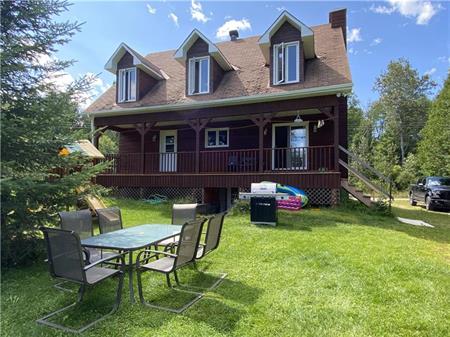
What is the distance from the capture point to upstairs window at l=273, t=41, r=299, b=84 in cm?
1214

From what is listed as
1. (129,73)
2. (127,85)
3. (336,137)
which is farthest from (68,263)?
(129,73)

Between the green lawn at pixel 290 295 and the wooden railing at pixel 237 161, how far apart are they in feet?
19.1

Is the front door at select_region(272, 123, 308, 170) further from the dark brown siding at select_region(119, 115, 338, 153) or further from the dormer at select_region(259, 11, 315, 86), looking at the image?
the dormer at select_region(259, 11, 315, 86)

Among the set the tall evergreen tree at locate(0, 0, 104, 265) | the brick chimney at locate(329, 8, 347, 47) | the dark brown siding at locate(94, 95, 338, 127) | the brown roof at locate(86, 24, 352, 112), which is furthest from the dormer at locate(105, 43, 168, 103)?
the tall evergreen tree at locate(0, 0, 104, 265)

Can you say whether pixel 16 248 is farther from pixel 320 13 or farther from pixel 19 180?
pixel 320 13

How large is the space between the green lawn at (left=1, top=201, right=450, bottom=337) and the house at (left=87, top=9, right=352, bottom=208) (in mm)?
5353

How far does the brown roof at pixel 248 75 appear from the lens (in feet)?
38.4

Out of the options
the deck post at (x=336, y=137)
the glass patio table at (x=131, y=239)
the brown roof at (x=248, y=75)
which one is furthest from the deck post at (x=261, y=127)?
the glass patio table at (x=131, y=239)

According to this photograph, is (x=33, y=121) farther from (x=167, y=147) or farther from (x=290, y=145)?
(x=167, y=147)

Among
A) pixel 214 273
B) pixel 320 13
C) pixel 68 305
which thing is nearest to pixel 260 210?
pixel 214 273

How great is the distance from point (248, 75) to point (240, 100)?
202cm

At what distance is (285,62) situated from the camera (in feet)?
40.3

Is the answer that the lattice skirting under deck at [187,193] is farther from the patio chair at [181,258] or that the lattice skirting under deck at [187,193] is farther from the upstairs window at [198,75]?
the patio chair at [181,258]

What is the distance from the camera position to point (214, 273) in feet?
16.0
